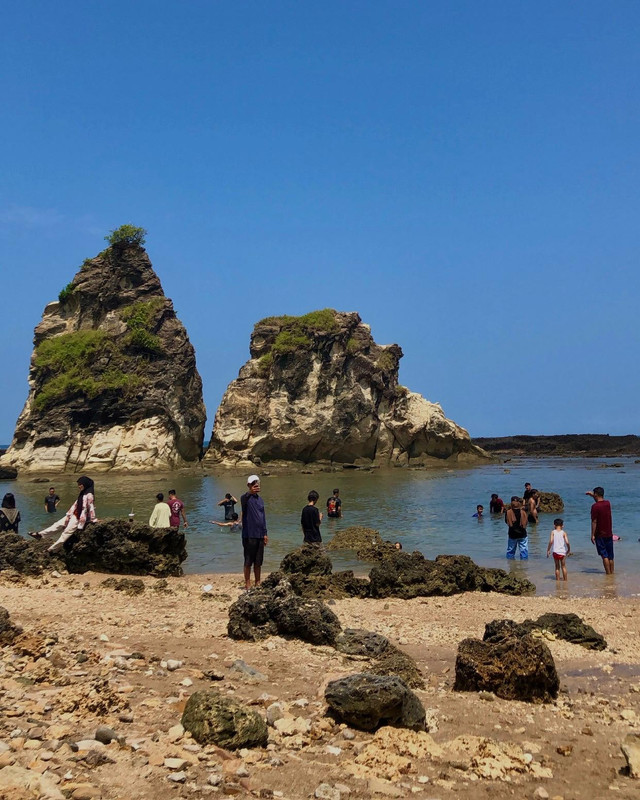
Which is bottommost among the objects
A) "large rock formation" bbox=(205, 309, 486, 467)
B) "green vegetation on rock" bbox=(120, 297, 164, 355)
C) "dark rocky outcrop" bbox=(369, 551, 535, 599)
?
"dark rocky outcrop" bbox=(369, 551, 535, 599)

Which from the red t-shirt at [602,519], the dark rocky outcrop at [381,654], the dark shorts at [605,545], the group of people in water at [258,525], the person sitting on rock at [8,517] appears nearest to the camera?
the dark rocky outcrop at [381,654]

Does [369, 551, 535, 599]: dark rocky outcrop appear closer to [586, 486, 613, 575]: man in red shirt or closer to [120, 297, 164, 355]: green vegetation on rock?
[586, 486, 613, 575]: man in red shirt

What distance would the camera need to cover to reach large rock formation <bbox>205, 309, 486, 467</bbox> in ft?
179

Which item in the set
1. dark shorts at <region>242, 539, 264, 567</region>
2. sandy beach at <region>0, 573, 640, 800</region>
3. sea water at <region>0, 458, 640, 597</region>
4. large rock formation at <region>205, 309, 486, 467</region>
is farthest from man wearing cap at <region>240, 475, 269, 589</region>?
large rock formation at <region>205, 309, 486, 467</region>

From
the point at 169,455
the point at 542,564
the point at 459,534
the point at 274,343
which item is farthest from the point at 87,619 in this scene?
the point at 274,343

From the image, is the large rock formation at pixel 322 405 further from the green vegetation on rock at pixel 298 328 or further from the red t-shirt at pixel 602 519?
the red t-shirt at pixel 602 519

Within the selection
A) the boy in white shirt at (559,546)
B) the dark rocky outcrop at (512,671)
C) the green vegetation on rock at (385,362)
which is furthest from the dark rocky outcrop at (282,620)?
the green vegetation on rock at (385,362)

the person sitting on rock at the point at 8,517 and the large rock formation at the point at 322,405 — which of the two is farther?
the large rock formation at the point at 322,405

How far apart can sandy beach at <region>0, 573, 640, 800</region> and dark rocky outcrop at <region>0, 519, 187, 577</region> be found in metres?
3.47

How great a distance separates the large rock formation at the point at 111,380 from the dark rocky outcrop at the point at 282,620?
42032mm

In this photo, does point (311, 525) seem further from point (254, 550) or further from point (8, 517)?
point (8, 517)

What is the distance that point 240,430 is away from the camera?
54906 mm

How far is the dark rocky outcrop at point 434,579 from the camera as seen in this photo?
38.0ft

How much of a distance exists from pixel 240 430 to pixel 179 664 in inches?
1916
